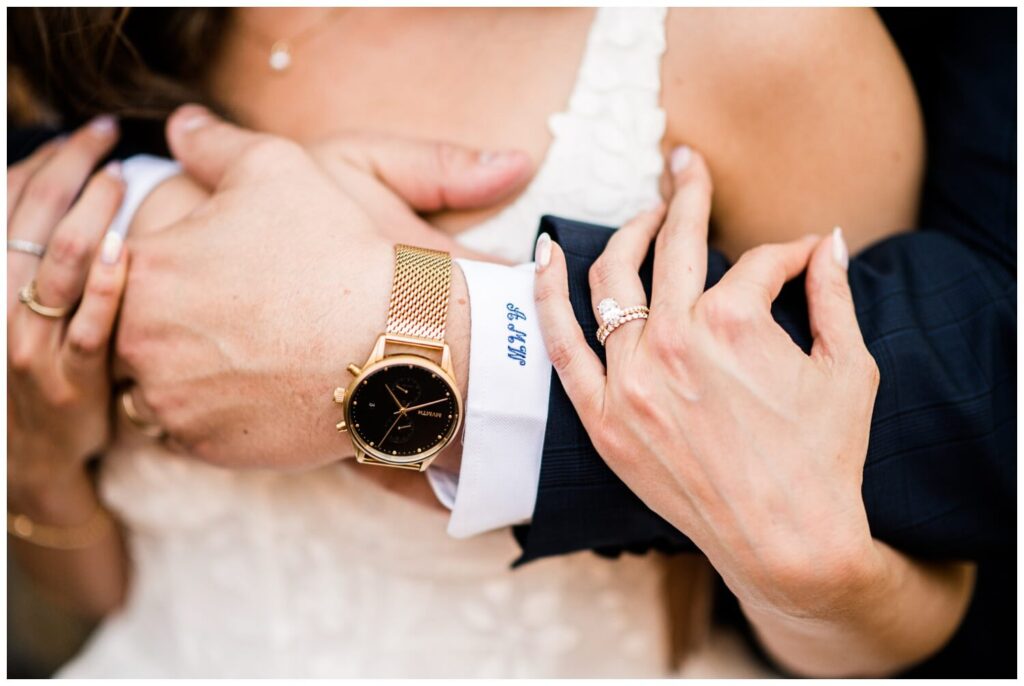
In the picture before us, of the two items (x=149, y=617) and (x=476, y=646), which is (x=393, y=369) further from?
(x=149, y=617)

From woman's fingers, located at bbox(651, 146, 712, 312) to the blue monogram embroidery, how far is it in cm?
16

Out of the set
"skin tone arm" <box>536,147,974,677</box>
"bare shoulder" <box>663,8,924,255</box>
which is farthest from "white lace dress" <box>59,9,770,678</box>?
"skin tone arm" <box>536,147,974,677</box>

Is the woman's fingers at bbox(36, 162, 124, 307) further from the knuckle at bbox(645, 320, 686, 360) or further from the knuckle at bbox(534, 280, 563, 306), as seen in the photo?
the knuckle at bbox(645, 320, 686, 360)

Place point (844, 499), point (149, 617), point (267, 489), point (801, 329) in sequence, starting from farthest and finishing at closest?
1. point (149, 617)
2. point (267, 489)
3. point (801, 329)
4. point (844, 499)

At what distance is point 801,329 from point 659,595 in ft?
1.93

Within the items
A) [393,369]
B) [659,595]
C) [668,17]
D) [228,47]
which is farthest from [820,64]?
[228,47]

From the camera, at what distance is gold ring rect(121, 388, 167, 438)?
42.3 inches

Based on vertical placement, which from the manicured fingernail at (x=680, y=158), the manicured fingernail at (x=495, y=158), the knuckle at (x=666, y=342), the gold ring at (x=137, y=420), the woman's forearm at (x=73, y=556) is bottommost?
the woman's forearm at (x=73, y=556)

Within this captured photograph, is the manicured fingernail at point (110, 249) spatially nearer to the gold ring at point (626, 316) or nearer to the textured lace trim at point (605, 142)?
the textured lace trim at point (605, 142)

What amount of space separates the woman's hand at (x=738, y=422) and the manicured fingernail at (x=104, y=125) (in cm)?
84

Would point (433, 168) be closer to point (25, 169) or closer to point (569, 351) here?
point (569, 351)

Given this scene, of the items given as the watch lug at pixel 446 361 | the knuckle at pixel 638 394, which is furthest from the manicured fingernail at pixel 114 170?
the knuckle at pixel 638 394

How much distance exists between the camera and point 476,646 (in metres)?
1.26

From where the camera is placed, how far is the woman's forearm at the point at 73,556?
4.03 ft
